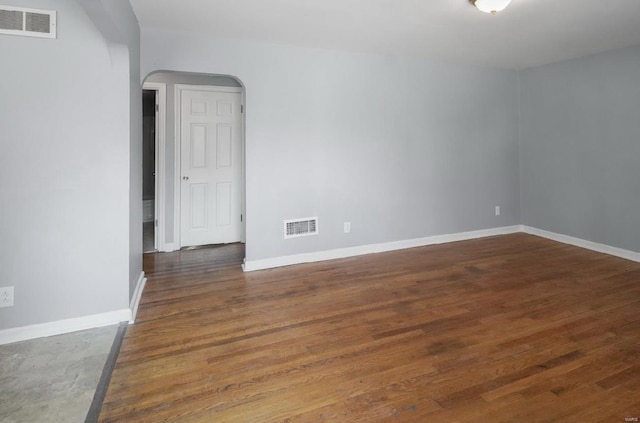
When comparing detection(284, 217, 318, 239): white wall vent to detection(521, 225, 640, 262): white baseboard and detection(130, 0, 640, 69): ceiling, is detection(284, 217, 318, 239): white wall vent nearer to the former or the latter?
detection(130, 0, 640, 69): ceiling

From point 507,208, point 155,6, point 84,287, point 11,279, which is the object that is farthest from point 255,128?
point 507,208

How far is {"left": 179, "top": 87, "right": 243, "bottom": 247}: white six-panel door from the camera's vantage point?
178 inches

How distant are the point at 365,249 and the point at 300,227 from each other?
0.88 m

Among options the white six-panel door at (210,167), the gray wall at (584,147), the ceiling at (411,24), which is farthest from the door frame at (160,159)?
the gray wall at (584,147)

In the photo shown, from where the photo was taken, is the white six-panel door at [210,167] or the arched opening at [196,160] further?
the white six-panel door at [210,167]

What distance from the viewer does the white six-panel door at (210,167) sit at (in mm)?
4531

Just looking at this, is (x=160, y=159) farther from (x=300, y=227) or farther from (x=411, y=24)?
(x=411, y=24)

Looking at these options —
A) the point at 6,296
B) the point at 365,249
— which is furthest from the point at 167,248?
the point at 365,249

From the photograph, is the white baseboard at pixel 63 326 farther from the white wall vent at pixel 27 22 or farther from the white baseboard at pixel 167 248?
the white baseboard at pixel 167 248

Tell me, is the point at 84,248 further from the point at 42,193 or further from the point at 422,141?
the point at 422,141

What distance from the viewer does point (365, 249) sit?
13.9 ft

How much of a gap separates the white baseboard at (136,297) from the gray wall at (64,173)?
95mm

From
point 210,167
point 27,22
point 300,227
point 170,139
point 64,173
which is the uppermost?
point 27,22

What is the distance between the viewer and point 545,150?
4.76 m
